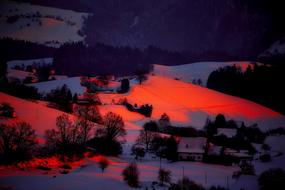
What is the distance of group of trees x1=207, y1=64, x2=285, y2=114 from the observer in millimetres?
56213

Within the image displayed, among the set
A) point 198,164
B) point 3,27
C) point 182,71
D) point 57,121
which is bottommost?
point 198,164

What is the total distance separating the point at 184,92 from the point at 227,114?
10.1m

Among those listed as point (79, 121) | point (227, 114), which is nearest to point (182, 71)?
point (227, 114)

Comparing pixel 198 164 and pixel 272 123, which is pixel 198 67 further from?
pixel 198 164

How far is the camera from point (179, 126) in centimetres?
4488

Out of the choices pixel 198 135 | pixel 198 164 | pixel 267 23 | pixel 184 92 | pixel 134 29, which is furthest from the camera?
pixel 134 29

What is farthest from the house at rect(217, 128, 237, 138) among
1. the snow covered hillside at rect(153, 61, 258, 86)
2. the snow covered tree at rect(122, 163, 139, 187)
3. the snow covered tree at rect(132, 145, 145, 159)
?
the snow covered hillside at rect(153, 61, 258, 86)

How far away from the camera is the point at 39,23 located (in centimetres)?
12112

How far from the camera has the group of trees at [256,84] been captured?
56213 millimetres

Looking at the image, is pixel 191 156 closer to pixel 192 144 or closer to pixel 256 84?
pixel 192 144

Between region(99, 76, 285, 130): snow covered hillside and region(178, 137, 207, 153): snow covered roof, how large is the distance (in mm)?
8757

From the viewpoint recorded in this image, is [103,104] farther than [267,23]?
No

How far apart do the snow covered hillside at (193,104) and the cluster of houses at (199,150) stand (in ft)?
29.3

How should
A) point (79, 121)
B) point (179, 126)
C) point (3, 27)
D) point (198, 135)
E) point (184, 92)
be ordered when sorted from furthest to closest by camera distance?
point (3, 27) → point (184, 92) → point (179, 126) → point (198, 135) → point (79, 121)
